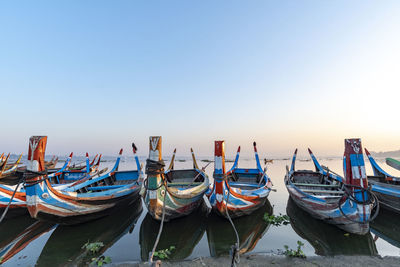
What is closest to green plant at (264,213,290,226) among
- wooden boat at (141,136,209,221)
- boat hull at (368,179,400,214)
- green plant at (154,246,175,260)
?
wooden boat at (141,136,209,221)

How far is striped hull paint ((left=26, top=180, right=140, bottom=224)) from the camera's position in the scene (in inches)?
246

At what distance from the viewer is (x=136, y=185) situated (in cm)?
1034

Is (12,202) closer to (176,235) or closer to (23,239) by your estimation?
(23,239)

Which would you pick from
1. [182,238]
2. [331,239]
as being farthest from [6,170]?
[331,239]

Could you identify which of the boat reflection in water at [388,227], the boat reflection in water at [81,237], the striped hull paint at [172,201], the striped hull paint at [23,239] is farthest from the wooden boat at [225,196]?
the striped hull paint at [23,239]

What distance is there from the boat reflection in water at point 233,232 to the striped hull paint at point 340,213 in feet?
7.27

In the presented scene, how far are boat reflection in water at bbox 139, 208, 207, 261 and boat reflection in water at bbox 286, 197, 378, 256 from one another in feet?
14.0

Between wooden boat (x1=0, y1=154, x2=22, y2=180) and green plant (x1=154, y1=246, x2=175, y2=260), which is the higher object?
wooden boat (x1=0, y1=154, x2=22, y2=180)

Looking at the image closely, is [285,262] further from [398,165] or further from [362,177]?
[398,165]

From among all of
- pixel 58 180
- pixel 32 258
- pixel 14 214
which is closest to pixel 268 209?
pixel 32 258

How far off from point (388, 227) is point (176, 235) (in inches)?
369

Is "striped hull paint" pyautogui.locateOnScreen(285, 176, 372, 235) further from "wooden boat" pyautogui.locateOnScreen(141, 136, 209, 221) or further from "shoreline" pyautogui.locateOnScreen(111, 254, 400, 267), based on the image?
"wooden boat" pyautogui.locateOnScreen(141, 136, 209, 221)

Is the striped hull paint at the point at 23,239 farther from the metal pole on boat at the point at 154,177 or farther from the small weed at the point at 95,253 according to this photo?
the metal pole on boat at the point at 154,177

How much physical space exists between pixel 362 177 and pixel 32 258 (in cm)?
1126
